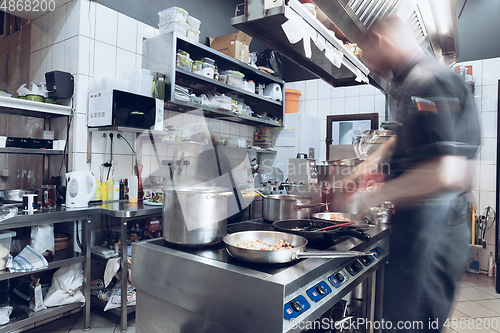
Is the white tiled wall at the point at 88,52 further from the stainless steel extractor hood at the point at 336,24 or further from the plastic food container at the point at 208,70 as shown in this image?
the stainless steel extractor hood at the point at 336,24

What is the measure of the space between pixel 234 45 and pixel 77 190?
2451 mm

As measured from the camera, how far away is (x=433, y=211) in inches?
60.2

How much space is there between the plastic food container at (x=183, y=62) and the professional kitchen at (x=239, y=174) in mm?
19

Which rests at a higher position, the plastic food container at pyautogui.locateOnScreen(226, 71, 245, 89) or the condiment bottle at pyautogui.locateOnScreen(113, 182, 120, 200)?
the plastic food container at pyautogui.locateOnScreen(226, 71, 245, 89)

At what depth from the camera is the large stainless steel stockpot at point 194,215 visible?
1.18 metres

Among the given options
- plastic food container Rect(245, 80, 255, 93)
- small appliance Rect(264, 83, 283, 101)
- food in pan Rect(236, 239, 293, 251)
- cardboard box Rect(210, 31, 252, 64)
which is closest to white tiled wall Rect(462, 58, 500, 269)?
small appliance Rect(264, 83, 283, 101)

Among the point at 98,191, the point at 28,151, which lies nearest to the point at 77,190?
the point at 98,191

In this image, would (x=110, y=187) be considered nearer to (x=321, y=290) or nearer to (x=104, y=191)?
(x=104, y=191)

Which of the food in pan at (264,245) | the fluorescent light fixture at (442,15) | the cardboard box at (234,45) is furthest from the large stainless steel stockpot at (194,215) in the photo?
the cardboard box at (234,45)

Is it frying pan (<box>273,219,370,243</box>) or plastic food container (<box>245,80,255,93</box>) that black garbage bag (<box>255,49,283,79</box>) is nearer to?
plastic food container (<box>245,80,255,93</box>)

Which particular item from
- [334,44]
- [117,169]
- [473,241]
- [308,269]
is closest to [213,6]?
[117,169]

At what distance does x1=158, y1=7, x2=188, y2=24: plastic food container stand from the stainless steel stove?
2559 millimetres

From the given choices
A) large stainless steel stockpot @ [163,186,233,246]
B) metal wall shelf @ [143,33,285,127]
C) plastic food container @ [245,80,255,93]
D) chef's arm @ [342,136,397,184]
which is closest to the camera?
Answer: large stainless steel stockpot @ [163,186,233,246]

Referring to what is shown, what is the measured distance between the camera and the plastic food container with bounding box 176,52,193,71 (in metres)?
3.26
